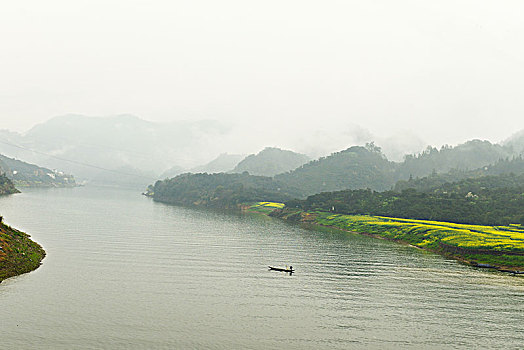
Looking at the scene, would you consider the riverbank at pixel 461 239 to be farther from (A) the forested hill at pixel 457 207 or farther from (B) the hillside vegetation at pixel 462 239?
(A) the forested hill at pixel 457 207

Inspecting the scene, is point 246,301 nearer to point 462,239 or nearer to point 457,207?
point 462,239

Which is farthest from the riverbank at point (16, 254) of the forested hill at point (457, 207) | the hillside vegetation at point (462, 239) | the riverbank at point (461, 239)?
the forested hill at point (457, 207)

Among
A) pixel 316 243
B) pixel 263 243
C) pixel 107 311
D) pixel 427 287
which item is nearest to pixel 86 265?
pixel 107 311

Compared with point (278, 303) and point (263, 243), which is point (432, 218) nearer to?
point (263, 243)

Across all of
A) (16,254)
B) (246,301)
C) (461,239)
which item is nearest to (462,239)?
(461,239)

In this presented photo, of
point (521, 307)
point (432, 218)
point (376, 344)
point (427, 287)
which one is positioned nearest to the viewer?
point (376, 344)
